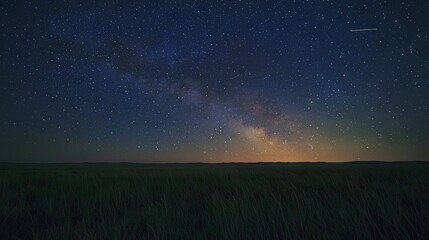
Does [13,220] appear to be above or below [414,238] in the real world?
below

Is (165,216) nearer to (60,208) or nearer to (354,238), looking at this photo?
(354,238)

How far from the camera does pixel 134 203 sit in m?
3.28

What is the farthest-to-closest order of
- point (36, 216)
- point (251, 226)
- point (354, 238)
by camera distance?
point (36, 216)
point (251, 226)
point (354, 238)

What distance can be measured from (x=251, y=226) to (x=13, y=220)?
2.17 metres

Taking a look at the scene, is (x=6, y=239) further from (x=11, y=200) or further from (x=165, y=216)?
(x=11, y=200)

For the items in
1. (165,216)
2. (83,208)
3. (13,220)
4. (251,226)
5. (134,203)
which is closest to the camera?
(251,226)

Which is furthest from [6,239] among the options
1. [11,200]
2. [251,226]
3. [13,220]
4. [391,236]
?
[391,236]

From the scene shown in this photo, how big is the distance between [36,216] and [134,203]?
3.38ft

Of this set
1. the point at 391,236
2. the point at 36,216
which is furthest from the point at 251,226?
the point at 36,216

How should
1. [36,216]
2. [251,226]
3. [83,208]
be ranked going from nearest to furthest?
1. [251,226]
2. [36,216]
3. [83,208]

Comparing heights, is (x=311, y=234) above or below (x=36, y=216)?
above

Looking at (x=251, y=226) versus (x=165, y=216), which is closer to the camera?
(x=251, y=226)

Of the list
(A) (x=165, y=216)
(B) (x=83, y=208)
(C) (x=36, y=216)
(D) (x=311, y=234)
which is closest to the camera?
(D) (x=311, y=234)

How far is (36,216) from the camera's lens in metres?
2.64
